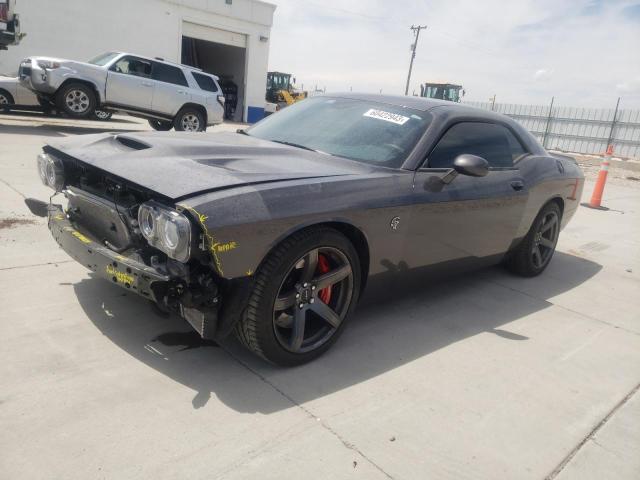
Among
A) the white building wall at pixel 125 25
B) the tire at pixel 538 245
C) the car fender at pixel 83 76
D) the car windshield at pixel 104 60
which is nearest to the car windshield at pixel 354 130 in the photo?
the tire at pixel 538 245

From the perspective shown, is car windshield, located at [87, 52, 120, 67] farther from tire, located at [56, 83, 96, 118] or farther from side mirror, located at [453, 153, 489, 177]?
side mirror, located at [453, 153, 489, 177]

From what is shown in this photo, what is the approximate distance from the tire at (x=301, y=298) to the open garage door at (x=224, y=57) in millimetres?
20053

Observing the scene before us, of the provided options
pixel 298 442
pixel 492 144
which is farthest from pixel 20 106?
pixel 298 442

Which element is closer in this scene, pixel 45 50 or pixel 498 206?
pixel 498 206

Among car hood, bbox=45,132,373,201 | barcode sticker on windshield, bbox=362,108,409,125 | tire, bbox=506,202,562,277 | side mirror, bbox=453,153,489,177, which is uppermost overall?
barcode sticker on windshield, bbox=362,108,409,125

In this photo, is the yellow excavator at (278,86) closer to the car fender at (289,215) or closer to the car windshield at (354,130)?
the car windshield at (354,130)

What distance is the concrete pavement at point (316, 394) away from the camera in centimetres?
209

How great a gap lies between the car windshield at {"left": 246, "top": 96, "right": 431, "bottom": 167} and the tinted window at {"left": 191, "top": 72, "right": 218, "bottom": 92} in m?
9.77

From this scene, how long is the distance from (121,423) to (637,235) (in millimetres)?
7675

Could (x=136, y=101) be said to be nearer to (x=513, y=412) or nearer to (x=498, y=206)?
(x=498, y=206)

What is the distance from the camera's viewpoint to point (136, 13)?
1861 cm

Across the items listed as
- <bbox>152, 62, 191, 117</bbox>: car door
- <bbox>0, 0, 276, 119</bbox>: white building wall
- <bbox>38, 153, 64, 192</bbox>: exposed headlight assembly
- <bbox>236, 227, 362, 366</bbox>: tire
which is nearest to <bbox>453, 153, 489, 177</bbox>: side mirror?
<bbox>236, 227, 362, 366</bbox>: tire

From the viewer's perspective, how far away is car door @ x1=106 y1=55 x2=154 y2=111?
11430 millimetres

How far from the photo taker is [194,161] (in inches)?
105
